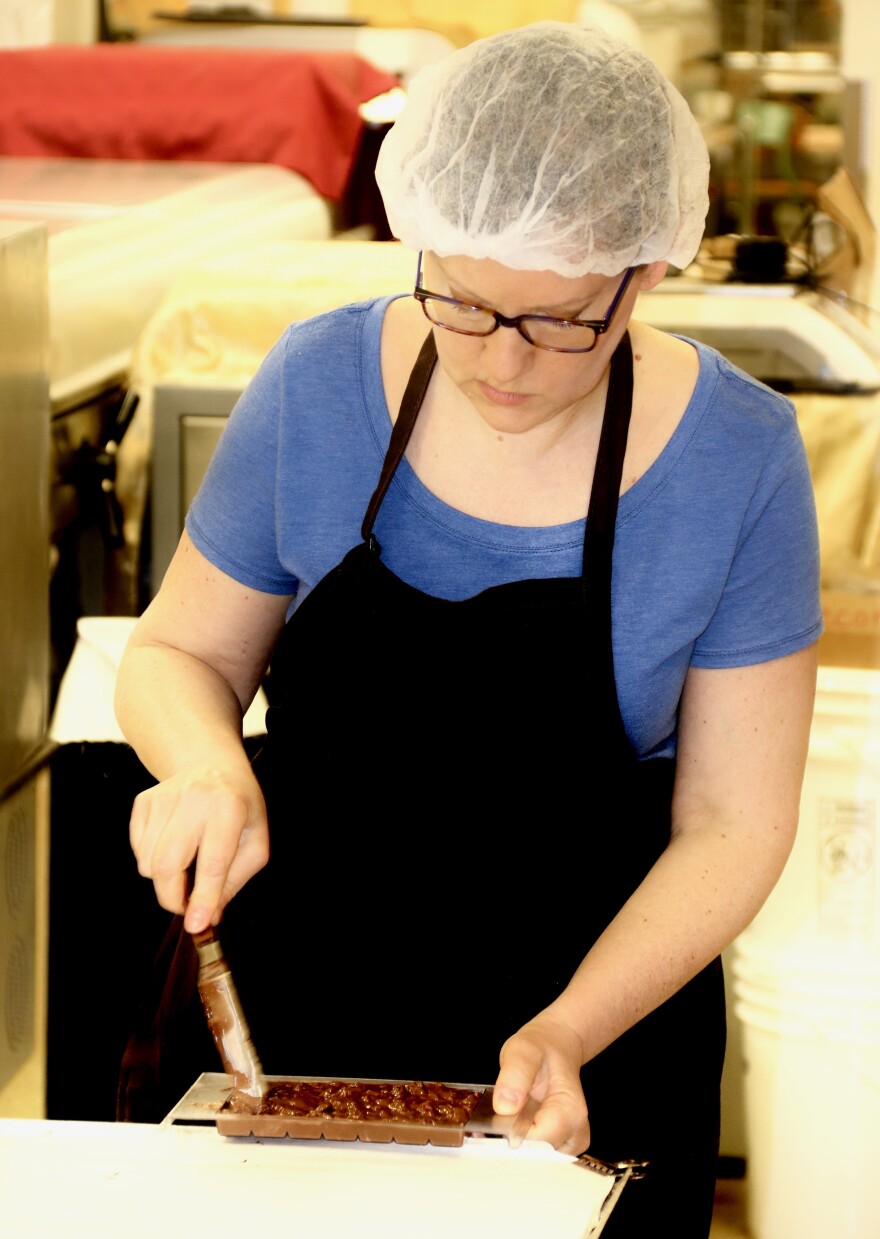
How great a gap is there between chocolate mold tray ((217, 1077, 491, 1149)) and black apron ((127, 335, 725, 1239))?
0.21 meters

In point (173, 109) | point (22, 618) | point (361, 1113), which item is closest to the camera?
point (361, 1113)

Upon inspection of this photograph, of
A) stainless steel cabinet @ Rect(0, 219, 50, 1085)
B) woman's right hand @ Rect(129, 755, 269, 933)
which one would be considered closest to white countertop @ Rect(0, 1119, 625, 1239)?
woman's right hand @ Rect(129, 755, 269, 933)

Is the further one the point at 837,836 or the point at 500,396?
the point at 837,836

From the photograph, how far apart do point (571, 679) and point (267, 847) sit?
0.28 meters

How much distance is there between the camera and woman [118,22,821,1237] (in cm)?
110

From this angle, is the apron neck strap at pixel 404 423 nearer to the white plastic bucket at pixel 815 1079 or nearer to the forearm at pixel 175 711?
the forearm at pixel 175 711

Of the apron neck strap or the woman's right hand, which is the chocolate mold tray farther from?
the apron neck strap

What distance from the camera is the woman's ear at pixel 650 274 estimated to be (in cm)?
110

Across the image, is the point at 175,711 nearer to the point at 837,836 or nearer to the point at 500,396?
the point at 500,396

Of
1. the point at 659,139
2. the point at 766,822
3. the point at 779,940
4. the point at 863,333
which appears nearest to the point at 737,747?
the point at 766,822

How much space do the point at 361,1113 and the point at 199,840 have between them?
0.22 metres

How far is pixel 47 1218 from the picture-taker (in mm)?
782

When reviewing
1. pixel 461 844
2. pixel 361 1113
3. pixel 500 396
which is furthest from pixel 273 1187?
pixel 500 396

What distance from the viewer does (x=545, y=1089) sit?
930 millimetres
